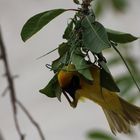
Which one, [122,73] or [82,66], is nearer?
[82,66]

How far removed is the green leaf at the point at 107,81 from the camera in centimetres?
99

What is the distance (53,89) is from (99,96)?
0.23ft

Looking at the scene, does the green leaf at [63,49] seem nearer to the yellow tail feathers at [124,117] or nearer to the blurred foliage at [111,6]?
the yellow tail feathers at [124,117]

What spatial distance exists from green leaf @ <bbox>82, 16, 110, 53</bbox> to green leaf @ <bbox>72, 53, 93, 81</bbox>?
0.02m

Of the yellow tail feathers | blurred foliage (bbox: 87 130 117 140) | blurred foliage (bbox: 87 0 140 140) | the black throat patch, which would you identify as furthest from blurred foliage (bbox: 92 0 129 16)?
the black throat patch

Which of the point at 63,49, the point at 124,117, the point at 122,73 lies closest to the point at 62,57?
the point at 63,49

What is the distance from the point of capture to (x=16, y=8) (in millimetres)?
5766

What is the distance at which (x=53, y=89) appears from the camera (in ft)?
3.40

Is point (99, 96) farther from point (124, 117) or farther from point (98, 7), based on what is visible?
point (98, 7)

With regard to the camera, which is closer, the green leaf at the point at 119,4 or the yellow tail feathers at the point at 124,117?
the yellow tail feathers at the point at 124,117

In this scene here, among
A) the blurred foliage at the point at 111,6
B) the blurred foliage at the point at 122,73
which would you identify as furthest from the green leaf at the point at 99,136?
the blurred foliage at the point at 111,6

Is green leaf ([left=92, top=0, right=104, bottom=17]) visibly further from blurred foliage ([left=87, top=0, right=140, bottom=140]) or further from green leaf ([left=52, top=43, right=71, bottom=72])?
green leaf ([left=52, top=43, right=71, bottom=72])

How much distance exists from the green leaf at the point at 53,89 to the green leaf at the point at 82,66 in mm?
46

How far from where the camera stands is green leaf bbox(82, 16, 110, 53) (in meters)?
0.98
